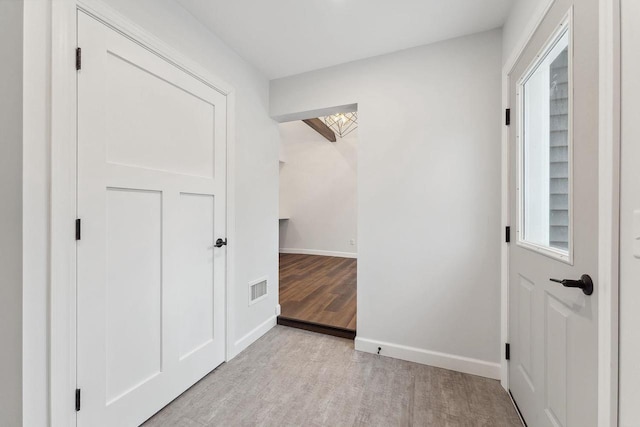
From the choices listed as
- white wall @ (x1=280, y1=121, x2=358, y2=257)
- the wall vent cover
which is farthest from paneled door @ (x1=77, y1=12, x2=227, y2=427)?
white wall @ (x1=280, y1=121, x2=358, y2=257)

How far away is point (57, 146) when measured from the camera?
1051 mm

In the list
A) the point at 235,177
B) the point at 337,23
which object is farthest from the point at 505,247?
the point at 235,177

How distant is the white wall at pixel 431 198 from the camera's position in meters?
1.81

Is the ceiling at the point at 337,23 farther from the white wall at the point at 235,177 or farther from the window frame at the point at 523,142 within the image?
the window frame at the point at 523,142

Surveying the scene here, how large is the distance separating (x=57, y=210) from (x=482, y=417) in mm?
2400

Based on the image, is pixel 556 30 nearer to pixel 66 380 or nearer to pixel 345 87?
pixel 345 87

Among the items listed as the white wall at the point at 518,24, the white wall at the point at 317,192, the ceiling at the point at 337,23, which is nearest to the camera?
the white wall at the point at 518,24

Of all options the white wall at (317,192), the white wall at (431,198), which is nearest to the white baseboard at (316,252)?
the white wall at (317,192)

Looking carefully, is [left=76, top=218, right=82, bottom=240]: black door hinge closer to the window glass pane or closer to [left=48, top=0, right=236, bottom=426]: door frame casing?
[left=48, top=0, right=236, bottom=426]: door frame casing

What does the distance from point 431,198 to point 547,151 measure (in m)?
0.80
